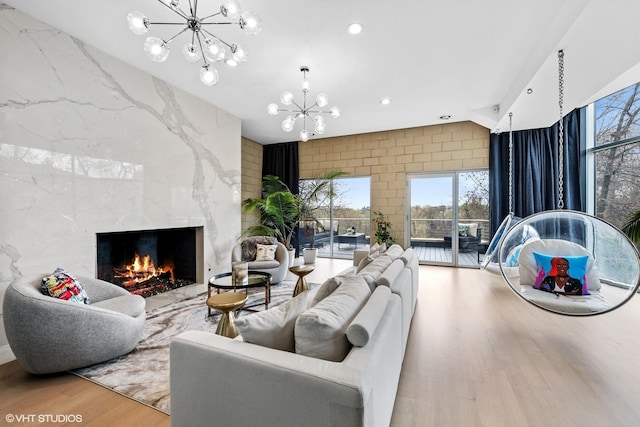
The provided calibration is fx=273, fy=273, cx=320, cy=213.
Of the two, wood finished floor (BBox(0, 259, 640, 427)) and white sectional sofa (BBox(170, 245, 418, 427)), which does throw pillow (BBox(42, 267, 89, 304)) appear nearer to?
wood finished floor (BBox(0, 259, 640, 427))

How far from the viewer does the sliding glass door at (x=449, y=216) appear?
17.9 feet

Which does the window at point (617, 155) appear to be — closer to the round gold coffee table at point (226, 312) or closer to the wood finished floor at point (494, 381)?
the wood finished floor at point (494, 381)

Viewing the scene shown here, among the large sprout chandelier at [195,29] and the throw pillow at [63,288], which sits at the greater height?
the large sprout chandelier at [195,29]

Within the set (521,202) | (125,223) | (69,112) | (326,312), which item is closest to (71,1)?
(69,112)

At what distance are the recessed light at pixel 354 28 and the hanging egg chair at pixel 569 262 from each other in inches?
72.7

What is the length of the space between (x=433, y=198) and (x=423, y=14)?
3963 mm

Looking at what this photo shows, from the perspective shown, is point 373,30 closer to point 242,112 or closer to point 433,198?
point 242,112

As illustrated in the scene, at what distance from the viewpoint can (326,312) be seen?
1.32 metres

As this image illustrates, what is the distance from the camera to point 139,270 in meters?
3.88

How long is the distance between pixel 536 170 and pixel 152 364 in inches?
246

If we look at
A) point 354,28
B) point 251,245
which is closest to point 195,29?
point 354,28

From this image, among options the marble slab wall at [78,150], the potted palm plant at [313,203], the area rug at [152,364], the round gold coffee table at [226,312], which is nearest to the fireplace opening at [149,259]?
the marble slab wall at [78,150]

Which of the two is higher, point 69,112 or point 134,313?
point 69,112

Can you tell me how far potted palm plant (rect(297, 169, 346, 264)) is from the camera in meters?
6.23
